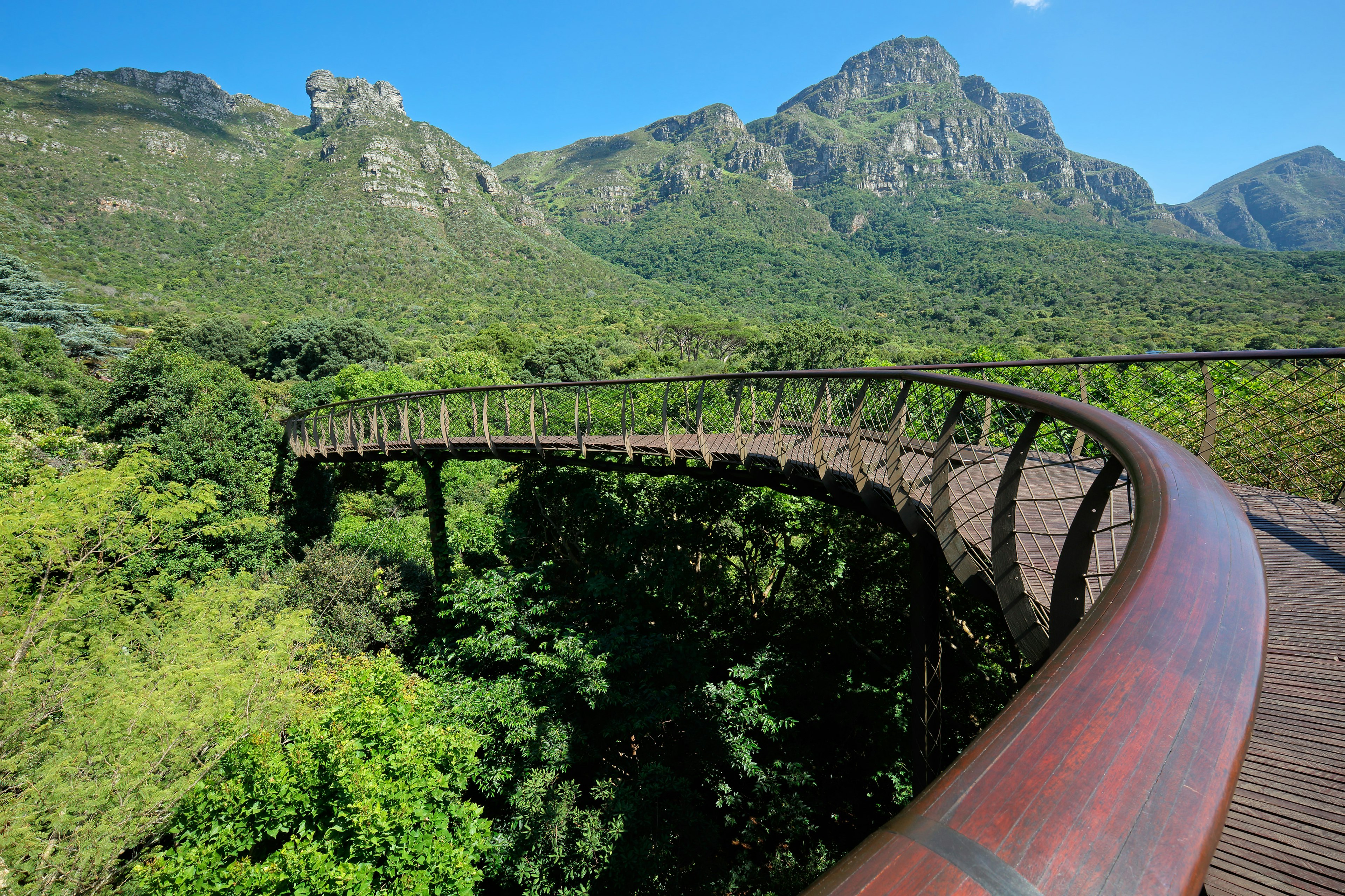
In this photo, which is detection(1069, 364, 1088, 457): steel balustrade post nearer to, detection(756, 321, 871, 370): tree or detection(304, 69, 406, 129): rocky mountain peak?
detection(756, 321, 871, 370): tree

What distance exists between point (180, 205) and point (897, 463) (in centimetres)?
9573

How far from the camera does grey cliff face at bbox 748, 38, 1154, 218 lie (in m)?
142

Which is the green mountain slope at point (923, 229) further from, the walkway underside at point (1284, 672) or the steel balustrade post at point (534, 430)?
the walkway underside at point (1284, 672)

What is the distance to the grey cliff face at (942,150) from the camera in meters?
142

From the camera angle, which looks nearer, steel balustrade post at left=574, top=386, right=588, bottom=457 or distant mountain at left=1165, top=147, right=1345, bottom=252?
steel balustrade post at left=574, top=386, right=588, bottom=457

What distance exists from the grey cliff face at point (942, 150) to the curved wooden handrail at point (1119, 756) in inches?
6237

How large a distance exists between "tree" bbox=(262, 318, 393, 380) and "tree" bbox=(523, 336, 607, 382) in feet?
33.3

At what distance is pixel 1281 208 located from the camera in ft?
537

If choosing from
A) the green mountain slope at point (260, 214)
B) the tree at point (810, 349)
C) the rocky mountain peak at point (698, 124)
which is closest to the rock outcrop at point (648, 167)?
the rocky mountain peak at point (698, 124)

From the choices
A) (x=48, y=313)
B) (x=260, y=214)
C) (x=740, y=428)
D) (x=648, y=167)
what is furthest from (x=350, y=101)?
(x=740, y=428)

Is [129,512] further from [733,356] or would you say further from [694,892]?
[733,356]

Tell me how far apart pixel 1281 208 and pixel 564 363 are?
23337 cm

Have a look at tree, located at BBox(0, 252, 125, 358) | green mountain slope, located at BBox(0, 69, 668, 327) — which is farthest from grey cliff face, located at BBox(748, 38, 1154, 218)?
tree, located at BBox(0, 252, 125, 358)

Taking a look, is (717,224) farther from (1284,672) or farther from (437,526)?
(1284,672)
